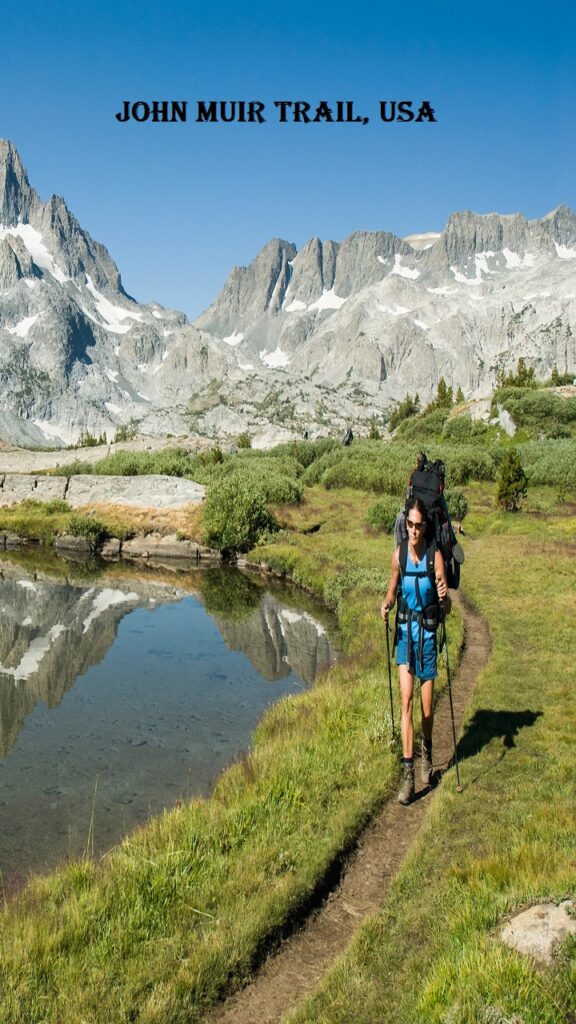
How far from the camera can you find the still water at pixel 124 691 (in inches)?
482

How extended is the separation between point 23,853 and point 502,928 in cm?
813

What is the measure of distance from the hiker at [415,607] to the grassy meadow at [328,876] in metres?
1.30

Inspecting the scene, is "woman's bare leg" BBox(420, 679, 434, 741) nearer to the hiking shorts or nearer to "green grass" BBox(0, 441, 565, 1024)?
the hiking shorts

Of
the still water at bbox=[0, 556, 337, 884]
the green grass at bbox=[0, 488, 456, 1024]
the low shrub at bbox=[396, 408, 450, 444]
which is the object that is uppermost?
the low shrub at bbox=[396, 408, 450, 444]

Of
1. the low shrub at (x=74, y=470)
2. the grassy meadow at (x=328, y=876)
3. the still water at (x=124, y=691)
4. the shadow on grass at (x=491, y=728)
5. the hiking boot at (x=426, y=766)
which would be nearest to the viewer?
the grassy meadow at (x=328, y=876)

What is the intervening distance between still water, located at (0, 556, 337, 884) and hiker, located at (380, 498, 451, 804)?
501cm

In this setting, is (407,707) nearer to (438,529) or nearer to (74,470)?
(438,529)

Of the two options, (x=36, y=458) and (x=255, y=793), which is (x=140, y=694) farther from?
(x=36, y=458)

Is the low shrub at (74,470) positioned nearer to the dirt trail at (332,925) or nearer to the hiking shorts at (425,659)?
the dirt trail at (332,925)

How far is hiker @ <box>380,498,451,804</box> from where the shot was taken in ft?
31.3

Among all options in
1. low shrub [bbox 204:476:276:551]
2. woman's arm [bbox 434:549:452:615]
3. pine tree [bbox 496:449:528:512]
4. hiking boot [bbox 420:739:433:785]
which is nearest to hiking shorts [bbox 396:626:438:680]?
woman's arm [bbox 434:549:452:615]

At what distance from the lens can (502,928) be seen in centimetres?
587

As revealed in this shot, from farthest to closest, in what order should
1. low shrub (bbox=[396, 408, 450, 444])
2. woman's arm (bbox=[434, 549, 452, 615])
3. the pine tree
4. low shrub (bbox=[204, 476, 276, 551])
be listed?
low shrub (bbox=[396, 408, 450, 444]), the pine tree, low shrub (bbox=[204, 476, 276, 551]), woman's arm (bbox=[434, 549, 452, 615])

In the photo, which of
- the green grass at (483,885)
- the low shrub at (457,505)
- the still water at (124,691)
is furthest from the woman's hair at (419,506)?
the low shrub at (457,505)
